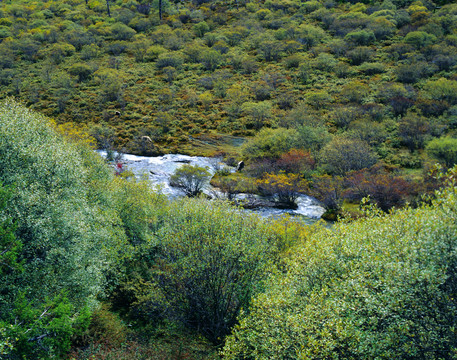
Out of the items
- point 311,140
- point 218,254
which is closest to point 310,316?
point 218,254

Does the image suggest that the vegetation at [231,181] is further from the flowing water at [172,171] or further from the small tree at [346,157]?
the flowing water at [172,171]

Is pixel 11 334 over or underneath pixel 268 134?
over

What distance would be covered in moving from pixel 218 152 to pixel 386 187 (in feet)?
82.0

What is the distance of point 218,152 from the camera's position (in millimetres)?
50875

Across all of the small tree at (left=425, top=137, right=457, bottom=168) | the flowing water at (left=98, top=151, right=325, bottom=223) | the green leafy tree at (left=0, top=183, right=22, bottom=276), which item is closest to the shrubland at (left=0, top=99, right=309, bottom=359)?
the green leafy tree at (left=0, top=183, right=22, bottom=276)

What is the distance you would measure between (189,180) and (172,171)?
579 cm

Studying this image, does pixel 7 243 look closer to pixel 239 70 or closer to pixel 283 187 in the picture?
pixel 283 187

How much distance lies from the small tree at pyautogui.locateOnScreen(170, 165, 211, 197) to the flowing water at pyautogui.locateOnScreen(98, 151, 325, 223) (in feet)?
2.40

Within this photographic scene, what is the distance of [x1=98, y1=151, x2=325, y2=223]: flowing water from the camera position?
121 feet

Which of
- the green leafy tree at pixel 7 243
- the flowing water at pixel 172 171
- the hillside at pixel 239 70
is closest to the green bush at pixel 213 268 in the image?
the green leafy tree at pixel 7 243

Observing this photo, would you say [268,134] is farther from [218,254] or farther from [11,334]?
[11,334]

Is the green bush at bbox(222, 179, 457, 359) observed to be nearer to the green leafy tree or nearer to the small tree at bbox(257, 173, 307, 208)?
the green leafy tree

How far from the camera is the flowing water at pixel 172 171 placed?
3678 centimetres

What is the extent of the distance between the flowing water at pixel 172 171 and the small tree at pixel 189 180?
0.73 metres
